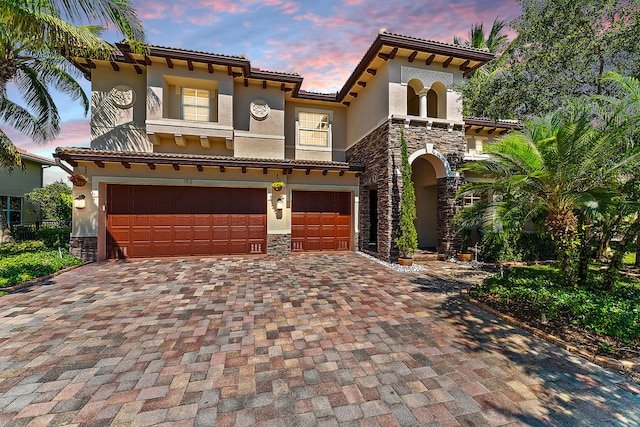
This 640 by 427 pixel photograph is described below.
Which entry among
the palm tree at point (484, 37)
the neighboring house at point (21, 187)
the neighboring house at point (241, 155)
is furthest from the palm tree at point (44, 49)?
the palm tree at point (484, 37)

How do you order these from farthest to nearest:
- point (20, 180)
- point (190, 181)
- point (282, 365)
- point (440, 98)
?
1. point (20, 180)
2. point (440, 98)
3. point (190, 181)
4. point (282, 365)

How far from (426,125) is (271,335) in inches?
392

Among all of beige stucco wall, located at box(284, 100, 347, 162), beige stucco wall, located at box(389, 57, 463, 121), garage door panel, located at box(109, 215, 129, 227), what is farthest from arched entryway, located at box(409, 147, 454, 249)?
garage door panel, located at box(109, 215, 129, 227)

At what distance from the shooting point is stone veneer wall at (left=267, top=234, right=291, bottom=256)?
36.5 ft

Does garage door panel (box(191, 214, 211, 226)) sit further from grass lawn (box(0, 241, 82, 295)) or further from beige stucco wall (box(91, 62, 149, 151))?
grass lawn (box(0, 241, 82, 295))

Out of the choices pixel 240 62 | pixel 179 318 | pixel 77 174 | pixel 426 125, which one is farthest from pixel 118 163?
pixel 426 125

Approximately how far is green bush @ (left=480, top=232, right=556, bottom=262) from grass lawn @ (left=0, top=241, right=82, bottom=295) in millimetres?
15829

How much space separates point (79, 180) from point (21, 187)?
14302 mm

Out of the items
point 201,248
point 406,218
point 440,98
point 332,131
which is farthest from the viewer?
point 332,131

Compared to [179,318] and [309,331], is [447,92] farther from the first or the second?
[179,318]

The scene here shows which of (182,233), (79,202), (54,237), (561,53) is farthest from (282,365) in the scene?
(54,237)

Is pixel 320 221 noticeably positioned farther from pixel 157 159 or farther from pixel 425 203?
pixel 157 159

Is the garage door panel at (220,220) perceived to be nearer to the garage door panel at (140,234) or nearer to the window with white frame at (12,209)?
the garage door panel at (140,234)

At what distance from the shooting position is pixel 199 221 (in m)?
10.7
